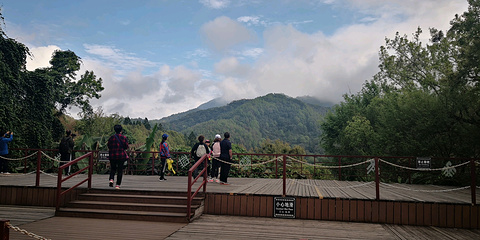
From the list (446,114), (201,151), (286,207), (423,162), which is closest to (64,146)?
(201,151)

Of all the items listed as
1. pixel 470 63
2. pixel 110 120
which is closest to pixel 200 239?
pixel 470 63

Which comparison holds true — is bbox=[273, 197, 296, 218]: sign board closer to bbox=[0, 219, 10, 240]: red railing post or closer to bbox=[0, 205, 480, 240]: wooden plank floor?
bbox=[0, 205, 480, 240]: wooden plank floor

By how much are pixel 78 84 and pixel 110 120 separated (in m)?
4.86

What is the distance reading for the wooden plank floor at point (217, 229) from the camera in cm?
614

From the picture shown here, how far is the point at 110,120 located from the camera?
36.4m

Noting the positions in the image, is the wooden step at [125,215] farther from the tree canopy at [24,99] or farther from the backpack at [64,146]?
the tree canopy at [24,99]

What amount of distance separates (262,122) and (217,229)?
128127 mm

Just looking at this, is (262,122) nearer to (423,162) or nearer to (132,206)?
(423,162)

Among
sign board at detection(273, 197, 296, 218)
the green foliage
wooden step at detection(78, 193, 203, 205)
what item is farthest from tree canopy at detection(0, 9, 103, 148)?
the green foliage

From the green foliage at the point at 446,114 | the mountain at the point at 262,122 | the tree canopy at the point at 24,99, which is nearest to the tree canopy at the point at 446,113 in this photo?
the green foliage at the point at 446,114

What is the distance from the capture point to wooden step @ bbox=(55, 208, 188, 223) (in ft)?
24.2

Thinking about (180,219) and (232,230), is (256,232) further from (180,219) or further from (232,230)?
(180,219)

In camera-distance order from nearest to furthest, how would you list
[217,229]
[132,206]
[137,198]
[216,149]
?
[217,229], [132,206], [137,198], [216,149]

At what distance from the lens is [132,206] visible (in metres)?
7.95
